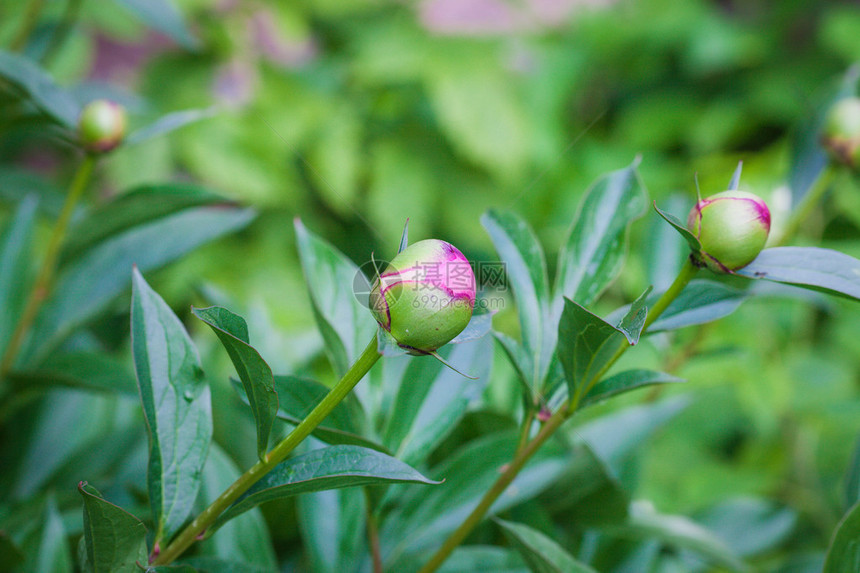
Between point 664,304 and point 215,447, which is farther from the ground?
point 664,304

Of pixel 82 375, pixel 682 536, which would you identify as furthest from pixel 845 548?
pixel 82 375

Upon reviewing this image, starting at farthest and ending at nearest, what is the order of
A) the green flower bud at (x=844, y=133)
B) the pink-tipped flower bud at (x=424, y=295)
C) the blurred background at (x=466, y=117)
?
the blurred background at (x=466, y=117) → the green flower bud at (x=844, y=133) → the pink-tipped flower bud at (x=424, y=295)

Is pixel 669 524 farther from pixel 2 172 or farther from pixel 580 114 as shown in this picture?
pixel 580 114

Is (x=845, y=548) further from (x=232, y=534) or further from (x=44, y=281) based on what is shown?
(x=44, y=281)

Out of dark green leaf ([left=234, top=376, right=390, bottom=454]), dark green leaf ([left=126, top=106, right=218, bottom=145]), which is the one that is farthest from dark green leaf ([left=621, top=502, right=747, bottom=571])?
dark green leaf ([left=126, top=106, right=218, bottom=145])

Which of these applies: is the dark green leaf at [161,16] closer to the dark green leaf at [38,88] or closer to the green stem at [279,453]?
the dark green leaf at [38,88]

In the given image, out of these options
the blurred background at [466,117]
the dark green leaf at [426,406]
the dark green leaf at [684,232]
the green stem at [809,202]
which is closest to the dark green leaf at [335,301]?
the dark green leaf at [426,406]

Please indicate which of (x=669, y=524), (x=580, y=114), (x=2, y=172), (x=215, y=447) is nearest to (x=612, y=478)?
(x=669, y=524)

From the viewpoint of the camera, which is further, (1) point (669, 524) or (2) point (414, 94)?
(2) point (414, 94)

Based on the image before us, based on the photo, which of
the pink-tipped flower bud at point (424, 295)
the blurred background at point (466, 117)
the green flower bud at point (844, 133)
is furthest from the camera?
the blurred background at point (466, 117)
